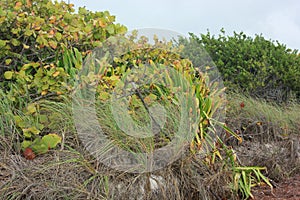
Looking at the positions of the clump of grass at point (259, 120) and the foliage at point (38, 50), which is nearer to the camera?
the foliage at point (38, 50)

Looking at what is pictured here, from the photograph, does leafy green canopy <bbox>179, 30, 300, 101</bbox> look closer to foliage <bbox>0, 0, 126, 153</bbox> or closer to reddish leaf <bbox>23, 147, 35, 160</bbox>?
foliage <bbox>0, 0, 126, 153</bbox>

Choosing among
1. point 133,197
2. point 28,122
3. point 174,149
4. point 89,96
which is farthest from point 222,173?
point 28,122

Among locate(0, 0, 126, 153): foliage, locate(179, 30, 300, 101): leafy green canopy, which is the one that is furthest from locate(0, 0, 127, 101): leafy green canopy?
locate(179, 30, 300, 101): leafy green canopy

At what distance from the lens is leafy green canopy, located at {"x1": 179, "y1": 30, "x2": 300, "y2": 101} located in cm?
902

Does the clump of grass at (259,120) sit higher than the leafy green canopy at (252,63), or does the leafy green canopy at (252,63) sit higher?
the leafy green canopy at (252,63)

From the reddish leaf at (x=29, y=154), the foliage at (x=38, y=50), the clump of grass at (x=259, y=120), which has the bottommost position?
the reddish leaf at (x=29, y=154)

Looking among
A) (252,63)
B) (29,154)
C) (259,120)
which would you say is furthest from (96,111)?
(252,63)

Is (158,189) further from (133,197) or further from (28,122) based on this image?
(28,122)

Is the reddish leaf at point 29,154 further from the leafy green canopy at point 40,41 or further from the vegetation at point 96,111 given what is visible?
the leafy green canopy at point 40,41

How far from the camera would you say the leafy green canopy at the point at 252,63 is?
29.6 feet

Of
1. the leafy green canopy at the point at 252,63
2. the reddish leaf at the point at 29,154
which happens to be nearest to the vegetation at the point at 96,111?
the reddish leaf at the point at 29,154

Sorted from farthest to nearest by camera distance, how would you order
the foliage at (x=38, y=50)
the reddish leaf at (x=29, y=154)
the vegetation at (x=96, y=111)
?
the foliage at (x=38, y=50) < the reddish leaf at (x=29, y=154) < the vegetation at (x=96, y=111)

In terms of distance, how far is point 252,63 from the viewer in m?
9.11

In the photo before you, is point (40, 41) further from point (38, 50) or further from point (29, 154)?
point (29, 154)
